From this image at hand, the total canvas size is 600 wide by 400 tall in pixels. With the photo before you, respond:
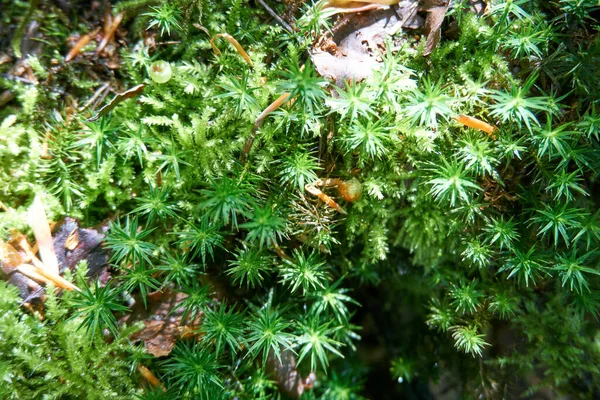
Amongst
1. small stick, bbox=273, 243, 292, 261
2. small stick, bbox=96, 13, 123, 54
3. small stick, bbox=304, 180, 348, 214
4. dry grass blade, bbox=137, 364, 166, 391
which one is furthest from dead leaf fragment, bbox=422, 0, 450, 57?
dry grass blade, bbox=137, 364, 166, 391

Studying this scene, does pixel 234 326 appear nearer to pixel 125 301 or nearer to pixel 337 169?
pixel 125 301

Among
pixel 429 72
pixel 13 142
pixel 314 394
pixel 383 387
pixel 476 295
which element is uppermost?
pixel 429 72

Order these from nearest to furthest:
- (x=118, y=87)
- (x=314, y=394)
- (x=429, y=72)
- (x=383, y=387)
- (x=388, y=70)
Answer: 1. (x=388, y=70)
2. (x=429, y=72)
3. (x=118, y=87)
4. (x=314, y=394)
5. (x=383, y=387)

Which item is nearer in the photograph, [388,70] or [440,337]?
[388,70]

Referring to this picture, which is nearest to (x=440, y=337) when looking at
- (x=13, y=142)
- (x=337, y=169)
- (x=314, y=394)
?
(x=314, y=394)

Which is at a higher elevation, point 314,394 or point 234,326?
point 234,326

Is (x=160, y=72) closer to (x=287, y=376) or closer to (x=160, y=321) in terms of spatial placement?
(x=160, y=321)


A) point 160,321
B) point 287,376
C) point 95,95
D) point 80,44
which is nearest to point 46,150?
point 95,95
